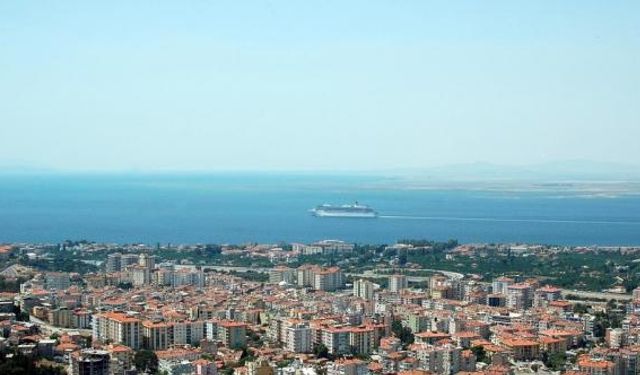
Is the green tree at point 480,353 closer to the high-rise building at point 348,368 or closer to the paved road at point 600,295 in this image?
the high-rise building at point 348,368

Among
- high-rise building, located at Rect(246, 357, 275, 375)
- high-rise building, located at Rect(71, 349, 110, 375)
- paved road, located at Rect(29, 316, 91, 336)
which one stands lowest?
paved road, located at Rect(29, 316, 91, 336)

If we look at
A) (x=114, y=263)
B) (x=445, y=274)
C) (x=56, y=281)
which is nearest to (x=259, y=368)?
(x=56, y=281)

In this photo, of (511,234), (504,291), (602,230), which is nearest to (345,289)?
(504,291)

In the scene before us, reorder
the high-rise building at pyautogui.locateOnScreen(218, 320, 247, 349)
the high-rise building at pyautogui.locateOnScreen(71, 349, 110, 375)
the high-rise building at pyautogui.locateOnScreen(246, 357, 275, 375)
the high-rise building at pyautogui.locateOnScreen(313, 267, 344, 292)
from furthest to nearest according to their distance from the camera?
1. the high-rise building at pyautogui.locateOnScreen(313, 267, 344, 292)
2. the high-rise building at pyautogui.locateOnScreen(218, 320, 247, 349)
3. the high-rise building at pyautogui.locateOnScreen(246, 357, 275, 375)
4. the high-rise building at pyautogui.locateOnScreen(71, 349, 110, 375)

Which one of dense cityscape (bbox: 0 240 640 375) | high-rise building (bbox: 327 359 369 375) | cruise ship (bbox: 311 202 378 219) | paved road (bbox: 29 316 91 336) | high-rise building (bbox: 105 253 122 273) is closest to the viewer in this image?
high-rise building (bbox: 327 359 369 375)

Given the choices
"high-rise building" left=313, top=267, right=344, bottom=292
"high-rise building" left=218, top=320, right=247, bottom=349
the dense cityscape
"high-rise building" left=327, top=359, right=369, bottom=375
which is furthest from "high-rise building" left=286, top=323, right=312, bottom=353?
"high-rise building" left=313, top=267, right=344, bottom=292

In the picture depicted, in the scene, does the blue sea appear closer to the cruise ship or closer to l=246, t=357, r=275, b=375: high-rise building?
the cruise ship
